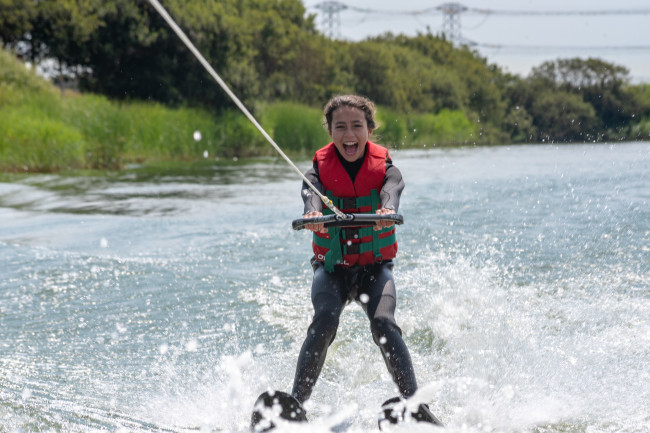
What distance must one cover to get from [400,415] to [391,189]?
100cm

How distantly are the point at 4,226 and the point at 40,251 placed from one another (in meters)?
2.07

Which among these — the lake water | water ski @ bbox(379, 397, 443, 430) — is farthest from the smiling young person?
the lake water

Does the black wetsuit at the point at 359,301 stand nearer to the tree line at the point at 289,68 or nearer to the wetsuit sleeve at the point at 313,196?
the wetsuit sleeve at the point at 313,196

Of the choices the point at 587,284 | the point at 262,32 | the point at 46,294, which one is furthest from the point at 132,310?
the point at 262,32

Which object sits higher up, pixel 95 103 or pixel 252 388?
pixel 95 103

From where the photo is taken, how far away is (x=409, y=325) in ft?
16.1

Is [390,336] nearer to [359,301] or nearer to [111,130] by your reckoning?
[359,301]

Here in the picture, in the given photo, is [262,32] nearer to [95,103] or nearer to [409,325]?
[95,103]

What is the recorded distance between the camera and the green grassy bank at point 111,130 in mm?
16562

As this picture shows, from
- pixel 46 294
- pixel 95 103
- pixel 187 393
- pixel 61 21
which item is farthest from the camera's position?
pixel 61 21

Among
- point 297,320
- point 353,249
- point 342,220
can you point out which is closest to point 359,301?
point 353,249

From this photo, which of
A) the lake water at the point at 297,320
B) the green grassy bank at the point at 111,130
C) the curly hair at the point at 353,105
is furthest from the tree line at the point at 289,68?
the curly hair at the point at 353,105

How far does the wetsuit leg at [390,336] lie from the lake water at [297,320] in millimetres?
141

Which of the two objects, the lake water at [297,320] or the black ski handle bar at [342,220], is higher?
the black ski handle bar at [342,220]
